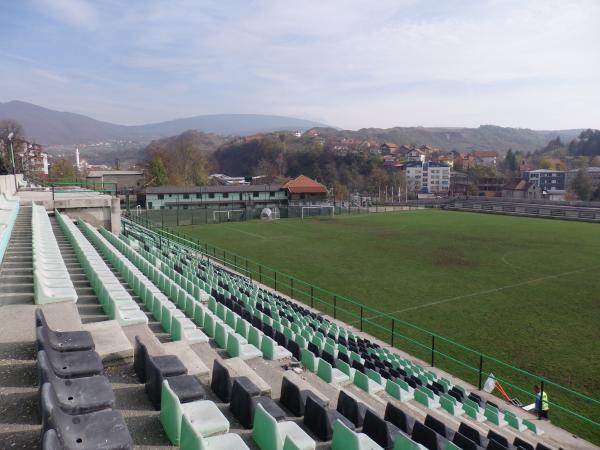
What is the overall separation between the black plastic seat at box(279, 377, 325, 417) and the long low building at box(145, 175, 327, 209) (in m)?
57.0

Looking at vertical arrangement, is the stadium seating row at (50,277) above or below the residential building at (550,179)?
above

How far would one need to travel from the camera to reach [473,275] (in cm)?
2453

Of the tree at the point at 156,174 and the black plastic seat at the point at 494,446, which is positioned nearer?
the black plastic seat at the point at 494,446

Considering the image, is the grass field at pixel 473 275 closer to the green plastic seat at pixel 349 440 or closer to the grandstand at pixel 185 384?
the grandstand at pixel 185 384

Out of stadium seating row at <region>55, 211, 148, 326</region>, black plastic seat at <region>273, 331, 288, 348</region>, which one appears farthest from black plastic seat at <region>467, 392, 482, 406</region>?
stadium seating row at <region>55, 211, 148, 326</region>

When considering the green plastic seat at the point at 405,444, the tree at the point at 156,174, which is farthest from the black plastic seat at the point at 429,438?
the tree at the point at 156,174

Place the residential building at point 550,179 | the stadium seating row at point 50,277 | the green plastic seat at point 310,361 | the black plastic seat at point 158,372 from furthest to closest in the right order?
the residential building at point 550,179, the green plastic seat at point 310,361, the stadium seating row at point 50,277, the black plastic seat at point 158,372

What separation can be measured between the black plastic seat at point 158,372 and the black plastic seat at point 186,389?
0.14 m

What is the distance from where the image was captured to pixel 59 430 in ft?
9.82

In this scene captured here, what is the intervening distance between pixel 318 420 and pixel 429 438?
1.46 m

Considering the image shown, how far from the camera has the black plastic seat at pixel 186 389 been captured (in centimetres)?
438

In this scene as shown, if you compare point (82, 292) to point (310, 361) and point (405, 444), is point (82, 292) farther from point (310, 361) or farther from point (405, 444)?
point (405, 444)

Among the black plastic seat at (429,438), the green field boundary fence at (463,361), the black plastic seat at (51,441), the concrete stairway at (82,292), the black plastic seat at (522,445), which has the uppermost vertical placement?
the black plastic seat at (51,441)

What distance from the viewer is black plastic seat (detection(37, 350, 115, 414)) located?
11.7 feet
